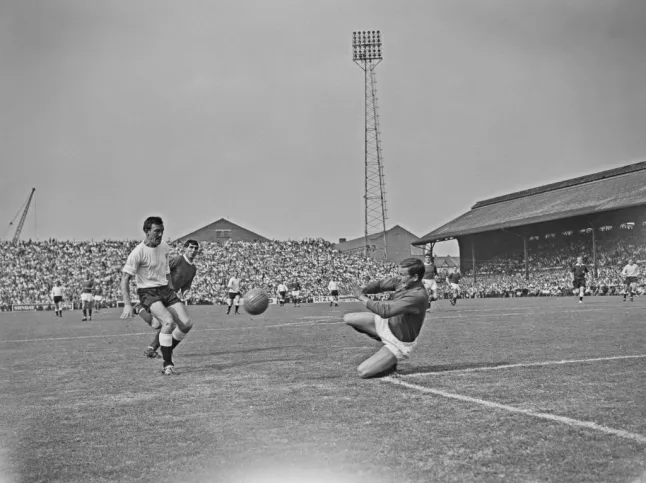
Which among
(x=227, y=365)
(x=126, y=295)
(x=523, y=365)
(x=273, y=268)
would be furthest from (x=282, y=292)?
(x=523, y=365)

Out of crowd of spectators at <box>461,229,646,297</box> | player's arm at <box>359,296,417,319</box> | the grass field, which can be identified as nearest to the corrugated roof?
crowd of spectators at <box>461,229,646,297</box>

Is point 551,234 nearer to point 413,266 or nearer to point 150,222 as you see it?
point 150,222

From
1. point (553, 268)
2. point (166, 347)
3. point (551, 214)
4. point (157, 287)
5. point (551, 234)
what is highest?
point (551, 214)

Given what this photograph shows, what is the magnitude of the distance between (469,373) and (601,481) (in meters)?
3.90

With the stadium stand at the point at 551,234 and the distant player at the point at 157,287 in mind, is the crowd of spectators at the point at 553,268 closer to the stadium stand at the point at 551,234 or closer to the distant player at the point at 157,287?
the stadium stand at the point at 551,234

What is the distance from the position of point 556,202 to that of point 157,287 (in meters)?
39.5

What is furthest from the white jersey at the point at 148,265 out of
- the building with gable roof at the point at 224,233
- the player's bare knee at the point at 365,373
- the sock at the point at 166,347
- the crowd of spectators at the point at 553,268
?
the building with gable roof at the point at 224,233

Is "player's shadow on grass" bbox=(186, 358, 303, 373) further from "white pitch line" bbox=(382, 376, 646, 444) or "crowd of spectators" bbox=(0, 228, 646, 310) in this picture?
"crowd of spectators" bbox=(0, 228, 646, 310)

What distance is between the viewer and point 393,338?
6.99m

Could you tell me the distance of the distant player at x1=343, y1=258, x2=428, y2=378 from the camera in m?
6.73

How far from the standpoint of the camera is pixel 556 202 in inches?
1737

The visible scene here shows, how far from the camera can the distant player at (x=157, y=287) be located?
26.7ft

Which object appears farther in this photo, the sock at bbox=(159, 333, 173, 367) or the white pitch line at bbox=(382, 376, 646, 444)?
the sock at bbox=(159, 333, 173, 367)

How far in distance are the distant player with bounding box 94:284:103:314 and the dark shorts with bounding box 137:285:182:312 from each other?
90.0ft
